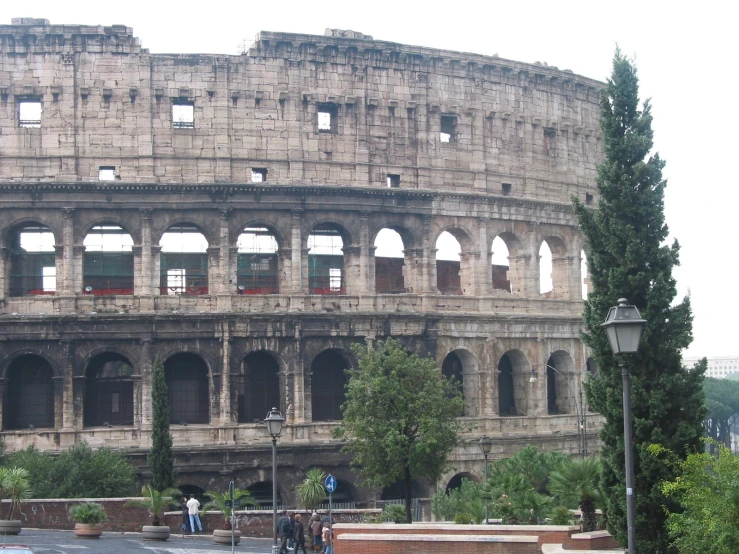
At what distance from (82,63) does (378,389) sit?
1793cm

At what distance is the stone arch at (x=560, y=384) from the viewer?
52188 millimetres

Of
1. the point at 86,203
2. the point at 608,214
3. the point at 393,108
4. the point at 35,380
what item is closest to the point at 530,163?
the point at 393,108

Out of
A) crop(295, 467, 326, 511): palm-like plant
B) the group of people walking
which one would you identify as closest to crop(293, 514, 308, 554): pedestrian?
the group of people walking

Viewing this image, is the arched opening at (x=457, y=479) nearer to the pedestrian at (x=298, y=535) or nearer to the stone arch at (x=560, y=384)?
the stone arch at (x=560, y=384)

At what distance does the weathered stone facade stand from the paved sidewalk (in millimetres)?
8127

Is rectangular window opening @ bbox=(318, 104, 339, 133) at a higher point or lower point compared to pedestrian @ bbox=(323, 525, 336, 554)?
higher

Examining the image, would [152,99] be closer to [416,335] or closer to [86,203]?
[86,203]

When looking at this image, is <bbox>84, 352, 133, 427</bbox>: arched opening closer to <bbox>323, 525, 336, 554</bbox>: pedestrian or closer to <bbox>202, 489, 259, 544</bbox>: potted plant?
<bbox>202, 489, 259, 544</bbox>: potted plant

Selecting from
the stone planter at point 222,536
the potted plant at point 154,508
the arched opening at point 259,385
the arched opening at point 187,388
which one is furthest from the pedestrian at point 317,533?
the arched opening at point 187,388

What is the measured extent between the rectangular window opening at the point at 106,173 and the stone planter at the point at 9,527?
50.9ft

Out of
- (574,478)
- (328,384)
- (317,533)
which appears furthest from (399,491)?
(574,478)

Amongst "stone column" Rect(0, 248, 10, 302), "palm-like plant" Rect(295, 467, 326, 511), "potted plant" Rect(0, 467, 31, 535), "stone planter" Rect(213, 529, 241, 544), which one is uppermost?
"stone column" Rect(0, 248, 10, 302)

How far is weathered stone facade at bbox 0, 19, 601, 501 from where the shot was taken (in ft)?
146

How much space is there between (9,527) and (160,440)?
24.2 ft
